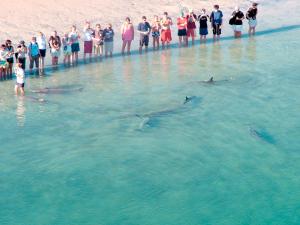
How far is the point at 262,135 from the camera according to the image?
1597 cm

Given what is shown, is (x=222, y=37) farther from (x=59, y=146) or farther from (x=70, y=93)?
(x=59, y=146)

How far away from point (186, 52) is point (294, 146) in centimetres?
1296

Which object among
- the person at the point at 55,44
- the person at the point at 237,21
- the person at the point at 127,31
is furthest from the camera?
the person at the point at 237,21

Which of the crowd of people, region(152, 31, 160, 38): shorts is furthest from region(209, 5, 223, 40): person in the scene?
region(152, 31, 160, 38): shorts

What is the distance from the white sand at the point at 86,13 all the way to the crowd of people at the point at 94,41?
80.6 inches

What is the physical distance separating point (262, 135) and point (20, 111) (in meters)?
7.63

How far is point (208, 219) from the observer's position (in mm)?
11586

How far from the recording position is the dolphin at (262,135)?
15.6 meters

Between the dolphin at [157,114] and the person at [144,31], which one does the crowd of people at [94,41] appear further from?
the dolphin at [157,114]

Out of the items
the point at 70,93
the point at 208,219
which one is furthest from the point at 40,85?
the point at 208,219

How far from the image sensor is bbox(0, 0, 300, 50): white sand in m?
31.0

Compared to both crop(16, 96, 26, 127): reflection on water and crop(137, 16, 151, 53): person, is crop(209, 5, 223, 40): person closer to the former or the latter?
crop(137, 16, 151, 53): person

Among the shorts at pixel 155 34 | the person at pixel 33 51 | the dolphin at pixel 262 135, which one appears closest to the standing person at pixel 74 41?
the person at pixel 33 51

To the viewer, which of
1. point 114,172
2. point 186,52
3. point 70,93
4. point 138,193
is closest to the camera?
point 138,193
